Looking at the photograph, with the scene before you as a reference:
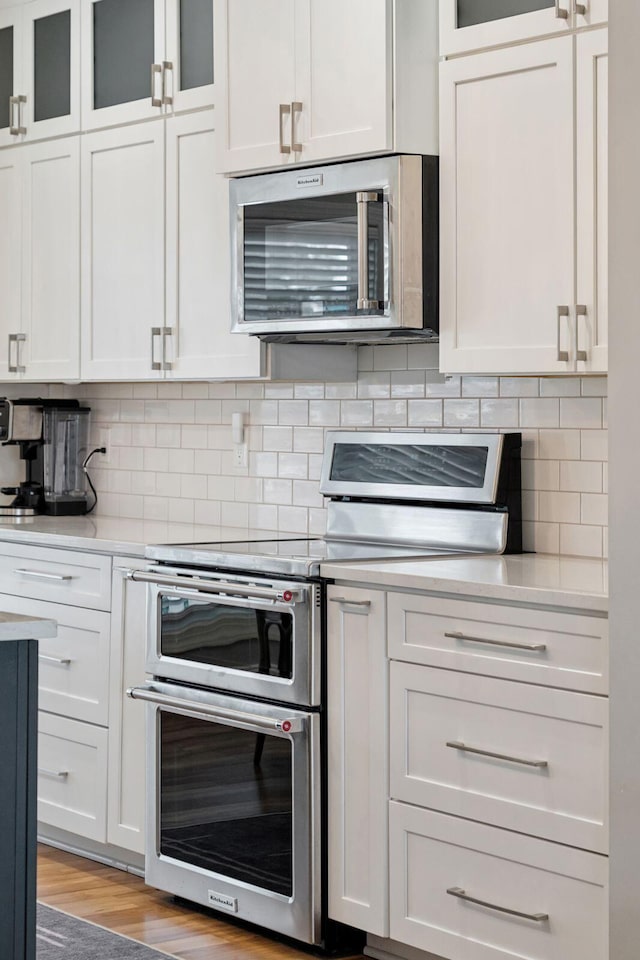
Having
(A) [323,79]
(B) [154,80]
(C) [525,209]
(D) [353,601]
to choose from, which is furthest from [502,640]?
(B) [154,80]

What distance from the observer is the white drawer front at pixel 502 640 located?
261 centimetres

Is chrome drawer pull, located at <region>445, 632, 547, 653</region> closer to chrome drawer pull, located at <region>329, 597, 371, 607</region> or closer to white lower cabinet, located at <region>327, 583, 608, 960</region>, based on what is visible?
white lower cabinet, located at <region>327, 583, 608, 960</region>

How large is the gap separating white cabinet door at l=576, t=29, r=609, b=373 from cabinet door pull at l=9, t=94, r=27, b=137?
2.32m

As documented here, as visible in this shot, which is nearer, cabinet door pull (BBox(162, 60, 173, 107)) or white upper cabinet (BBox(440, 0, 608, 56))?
white upper cabinet (BBox(440, 0, 608, 56))

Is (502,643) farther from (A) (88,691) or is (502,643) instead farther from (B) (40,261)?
(B) (40,261)

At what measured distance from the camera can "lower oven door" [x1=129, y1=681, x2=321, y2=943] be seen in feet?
10.3

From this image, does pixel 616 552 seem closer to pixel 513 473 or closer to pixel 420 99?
pixel 513 473

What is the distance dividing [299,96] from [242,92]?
211 mm

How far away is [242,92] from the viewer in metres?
3.68

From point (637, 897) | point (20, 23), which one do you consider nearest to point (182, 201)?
point (20, 23)

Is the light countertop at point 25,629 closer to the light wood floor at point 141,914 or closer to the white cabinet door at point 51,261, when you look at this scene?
the light wood floor at point 141,914

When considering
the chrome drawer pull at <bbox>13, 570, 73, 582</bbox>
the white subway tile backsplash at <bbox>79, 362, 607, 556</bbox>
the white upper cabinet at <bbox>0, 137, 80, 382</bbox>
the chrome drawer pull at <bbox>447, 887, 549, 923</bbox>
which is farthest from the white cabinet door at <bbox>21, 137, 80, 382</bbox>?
Answer: the chrome drawer pull at <bbox>447, 887, 549, 923</bbox>

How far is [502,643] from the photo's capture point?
2.76 metres

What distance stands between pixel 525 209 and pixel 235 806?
5.23 ft
